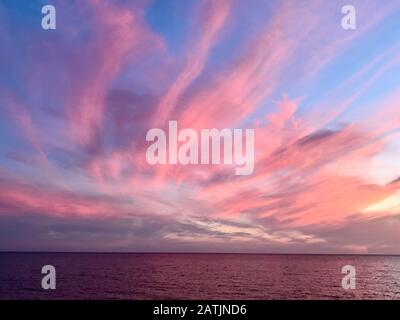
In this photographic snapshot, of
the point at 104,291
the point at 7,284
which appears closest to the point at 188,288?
the point at 104,291

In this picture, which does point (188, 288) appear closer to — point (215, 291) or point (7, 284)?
point (215, 291)

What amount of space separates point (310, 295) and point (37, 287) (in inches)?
1371

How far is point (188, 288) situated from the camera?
50.7 m
